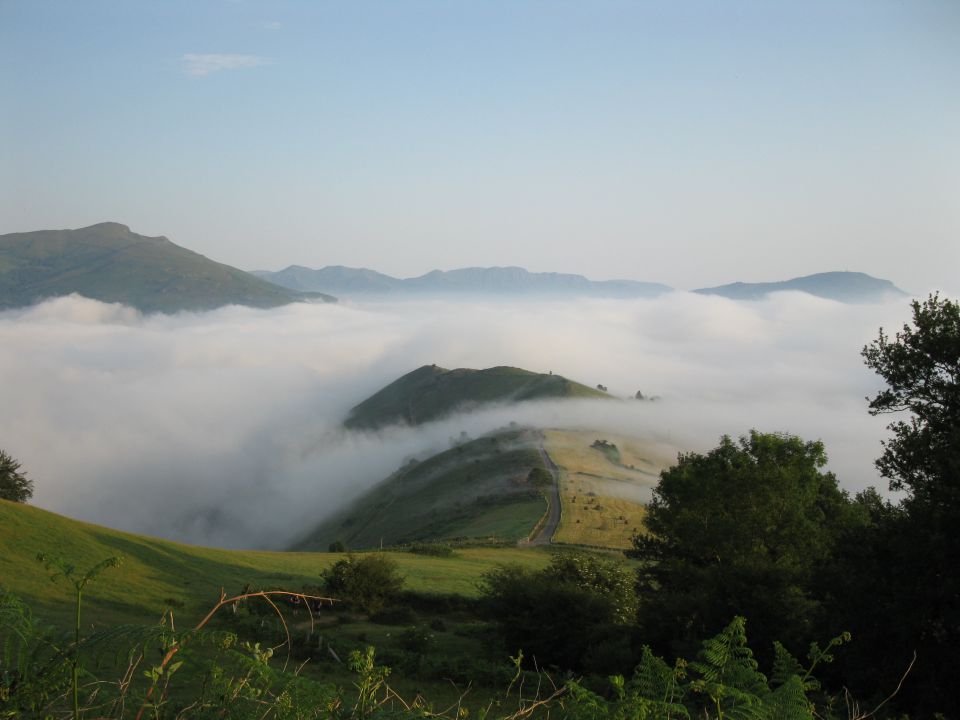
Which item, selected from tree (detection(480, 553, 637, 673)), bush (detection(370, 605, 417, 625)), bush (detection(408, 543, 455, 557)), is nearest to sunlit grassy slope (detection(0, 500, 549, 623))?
bush (detection(408, 543, 455, 557))

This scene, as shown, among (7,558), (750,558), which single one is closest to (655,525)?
(750,558)

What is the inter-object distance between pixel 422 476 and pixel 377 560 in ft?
268

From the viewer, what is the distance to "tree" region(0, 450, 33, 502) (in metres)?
49.1

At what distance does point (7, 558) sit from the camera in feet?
106

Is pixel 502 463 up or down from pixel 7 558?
down

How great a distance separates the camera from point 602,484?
92250 mm

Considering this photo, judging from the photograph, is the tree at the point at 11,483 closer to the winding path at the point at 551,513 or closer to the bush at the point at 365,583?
the bush at the point at 365,583

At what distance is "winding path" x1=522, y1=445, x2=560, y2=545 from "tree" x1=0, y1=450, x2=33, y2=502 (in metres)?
37.7

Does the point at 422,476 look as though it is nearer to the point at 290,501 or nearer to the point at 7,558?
the point at 290,501

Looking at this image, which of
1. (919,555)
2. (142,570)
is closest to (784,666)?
(919,555)

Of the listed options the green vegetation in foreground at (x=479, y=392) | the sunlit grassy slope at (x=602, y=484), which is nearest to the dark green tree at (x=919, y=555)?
the sunlit grassy slope at (x=602, y=484)

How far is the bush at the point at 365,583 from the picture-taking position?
1416 inches

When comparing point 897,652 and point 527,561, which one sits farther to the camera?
point 527,561

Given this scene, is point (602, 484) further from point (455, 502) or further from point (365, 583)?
point (365, 583)
